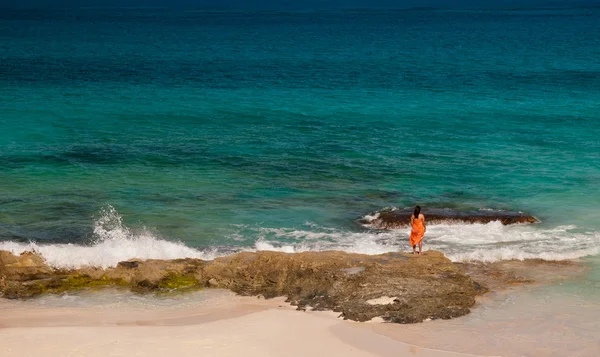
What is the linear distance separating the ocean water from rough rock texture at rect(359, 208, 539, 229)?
1.22 ft

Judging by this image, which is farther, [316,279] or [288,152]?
[288,152]

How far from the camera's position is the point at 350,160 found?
96.7 feet

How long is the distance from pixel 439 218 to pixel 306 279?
661 cm

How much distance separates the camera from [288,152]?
30.7 m

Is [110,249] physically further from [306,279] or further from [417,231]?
[417,231]

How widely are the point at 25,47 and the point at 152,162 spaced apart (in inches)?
1822

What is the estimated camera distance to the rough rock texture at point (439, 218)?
22516 millimetres

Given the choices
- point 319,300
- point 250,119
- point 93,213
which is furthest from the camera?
point 250,119

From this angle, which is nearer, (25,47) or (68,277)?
(68,277)

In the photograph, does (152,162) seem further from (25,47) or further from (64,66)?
(25,47)

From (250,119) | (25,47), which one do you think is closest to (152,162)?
(250,119)

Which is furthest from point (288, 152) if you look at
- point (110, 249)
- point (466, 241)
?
point (110, 249)

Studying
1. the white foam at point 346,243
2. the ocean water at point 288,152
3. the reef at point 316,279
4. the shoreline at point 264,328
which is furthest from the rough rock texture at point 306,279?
the ocean water at point 288,152

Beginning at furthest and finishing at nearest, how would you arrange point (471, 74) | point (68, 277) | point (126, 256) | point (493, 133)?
point (471, 74) → point (493, 133) → point (126, 256) → point (68, 277)
